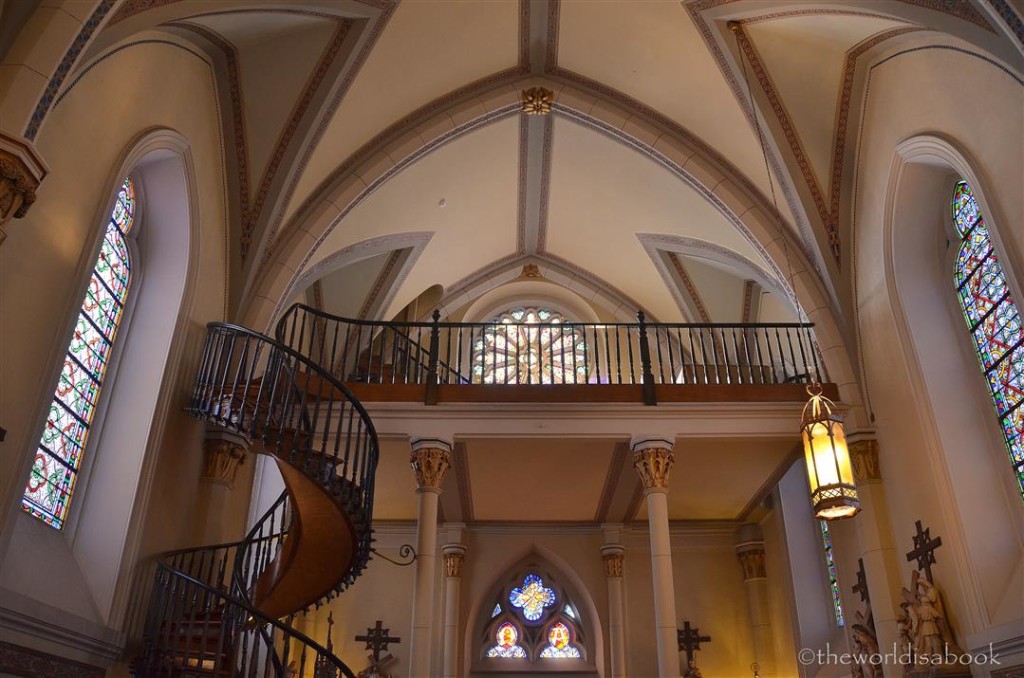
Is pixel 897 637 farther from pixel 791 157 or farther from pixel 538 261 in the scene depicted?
pixel 538 261

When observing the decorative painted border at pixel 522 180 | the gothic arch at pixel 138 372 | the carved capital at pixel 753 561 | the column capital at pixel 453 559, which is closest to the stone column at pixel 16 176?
the gothic arch at pixel 138 372

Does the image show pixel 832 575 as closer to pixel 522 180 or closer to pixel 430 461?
pixel 430 461

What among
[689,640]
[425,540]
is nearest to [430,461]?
[425,540]

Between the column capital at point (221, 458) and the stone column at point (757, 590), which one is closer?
the column capital at point (221, 458)

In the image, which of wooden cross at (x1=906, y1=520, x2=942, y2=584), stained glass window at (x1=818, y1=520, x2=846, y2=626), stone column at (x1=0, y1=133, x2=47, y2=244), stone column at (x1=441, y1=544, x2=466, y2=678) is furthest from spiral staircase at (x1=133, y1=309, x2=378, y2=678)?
stained glass window at (x1=818, y1=520, x2=846, y2=626)

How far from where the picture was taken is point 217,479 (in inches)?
326

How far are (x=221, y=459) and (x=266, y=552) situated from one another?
1.12 meters

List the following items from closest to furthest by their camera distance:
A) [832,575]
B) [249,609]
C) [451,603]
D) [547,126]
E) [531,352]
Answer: [249,609], [832,575], [547,126], [451,603], [531,352]

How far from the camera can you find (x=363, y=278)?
12.3 m

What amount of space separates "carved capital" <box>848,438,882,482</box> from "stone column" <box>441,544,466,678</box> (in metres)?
6.07

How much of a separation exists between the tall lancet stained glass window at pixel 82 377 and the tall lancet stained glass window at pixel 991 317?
25.1ft

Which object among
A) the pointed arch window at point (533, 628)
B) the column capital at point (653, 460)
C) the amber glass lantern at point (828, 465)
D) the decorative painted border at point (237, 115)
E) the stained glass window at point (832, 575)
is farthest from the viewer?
the pointed arch window at point (533, 628)

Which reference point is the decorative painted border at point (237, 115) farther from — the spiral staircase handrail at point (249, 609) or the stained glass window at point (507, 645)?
the stained glass window at point (507, 645)

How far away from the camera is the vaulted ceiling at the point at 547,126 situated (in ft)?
27.4
